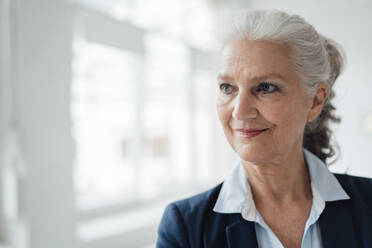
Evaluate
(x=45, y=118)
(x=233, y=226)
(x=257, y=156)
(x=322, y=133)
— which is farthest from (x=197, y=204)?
(x=45, y=118)

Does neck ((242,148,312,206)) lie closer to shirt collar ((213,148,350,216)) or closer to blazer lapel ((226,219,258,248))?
shirt collar ((213,148,350,216))

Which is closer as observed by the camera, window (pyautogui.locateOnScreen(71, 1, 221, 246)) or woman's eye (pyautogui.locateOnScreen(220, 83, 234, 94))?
woman's eye (pyautogui.locateOnScreen(220, 83, 234, 94))

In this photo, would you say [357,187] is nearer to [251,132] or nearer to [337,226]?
[337,226]

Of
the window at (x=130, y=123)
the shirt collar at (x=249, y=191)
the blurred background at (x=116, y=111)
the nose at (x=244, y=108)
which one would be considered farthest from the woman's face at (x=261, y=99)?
the window at (x=130, y=123)

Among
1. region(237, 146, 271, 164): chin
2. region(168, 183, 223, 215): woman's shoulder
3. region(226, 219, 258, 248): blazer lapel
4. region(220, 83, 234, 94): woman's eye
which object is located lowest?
region(226, 219, 258, 248): blazer lapel

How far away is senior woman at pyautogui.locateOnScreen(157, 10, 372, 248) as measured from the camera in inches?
42.8

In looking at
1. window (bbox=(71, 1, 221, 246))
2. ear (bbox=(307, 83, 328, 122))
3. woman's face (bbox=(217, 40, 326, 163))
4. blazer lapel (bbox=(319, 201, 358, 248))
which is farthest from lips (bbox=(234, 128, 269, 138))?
window (bbox=(71, 1, 221, 246))

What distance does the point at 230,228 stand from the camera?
1.11 m

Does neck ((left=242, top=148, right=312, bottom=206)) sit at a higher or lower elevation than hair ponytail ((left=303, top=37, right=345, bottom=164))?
lower

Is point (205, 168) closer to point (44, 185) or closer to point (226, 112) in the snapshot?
point (44, 185)

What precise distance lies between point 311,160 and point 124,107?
1.85m

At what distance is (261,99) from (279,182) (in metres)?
0.34

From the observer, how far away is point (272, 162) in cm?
118

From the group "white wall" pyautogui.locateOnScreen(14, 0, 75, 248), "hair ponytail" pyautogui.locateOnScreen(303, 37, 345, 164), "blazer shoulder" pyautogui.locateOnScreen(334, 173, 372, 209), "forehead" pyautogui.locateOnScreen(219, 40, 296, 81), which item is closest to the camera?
"forehead" pyautogui.locateOnScreen(219, 40, 296, 81)
